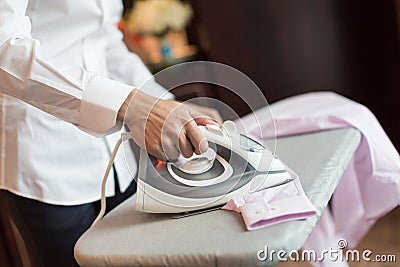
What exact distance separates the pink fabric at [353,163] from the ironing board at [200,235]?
148 millimetres

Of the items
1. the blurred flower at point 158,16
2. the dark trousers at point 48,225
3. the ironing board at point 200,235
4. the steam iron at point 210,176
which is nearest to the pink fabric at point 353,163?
the ironing board at point 200,235

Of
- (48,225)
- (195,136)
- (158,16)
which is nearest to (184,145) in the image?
(195,136)

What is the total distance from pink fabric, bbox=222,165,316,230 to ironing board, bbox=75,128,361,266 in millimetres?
14

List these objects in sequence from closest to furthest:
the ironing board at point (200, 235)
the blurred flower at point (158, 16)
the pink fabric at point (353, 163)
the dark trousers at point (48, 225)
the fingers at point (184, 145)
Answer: the ironing board at point (200, 235) → the fingers at point (184, 145) → the dark trousers at point (48, 225) → the pink fabric at point (353, 163) → the blurred flower at point (158, 16)

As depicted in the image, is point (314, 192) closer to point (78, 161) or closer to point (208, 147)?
point (208, 147)

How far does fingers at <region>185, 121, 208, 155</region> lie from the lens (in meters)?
1.00

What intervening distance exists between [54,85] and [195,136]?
0.25 metres

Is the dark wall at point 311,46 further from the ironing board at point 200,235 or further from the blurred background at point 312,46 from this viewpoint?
the ironing board at point 200,235

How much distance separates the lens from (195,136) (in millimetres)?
998

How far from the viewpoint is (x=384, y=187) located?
1343mm

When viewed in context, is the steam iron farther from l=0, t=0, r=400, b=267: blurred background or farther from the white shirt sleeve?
l=0, t=0, r=400, b=267: blurred background

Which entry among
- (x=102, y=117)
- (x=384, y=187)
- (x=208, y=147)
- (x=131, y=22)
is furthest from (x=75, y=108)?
(x=131, y=22)

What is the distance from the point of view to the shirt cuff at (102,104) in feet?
3.30

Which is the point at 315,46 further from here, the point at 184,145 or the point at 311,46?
the point at 184,145
